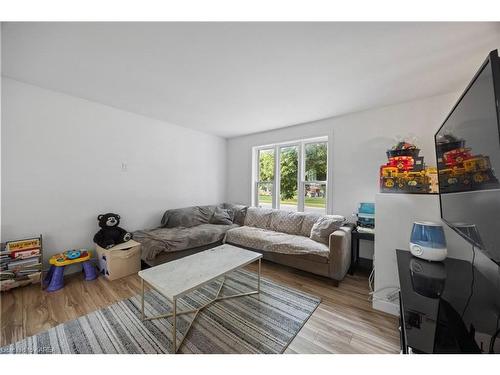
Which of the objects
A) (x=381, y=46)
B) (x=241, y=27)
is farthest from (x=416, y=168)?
(x=241, y=27)

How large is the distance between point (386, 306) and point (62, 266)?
11.6ft

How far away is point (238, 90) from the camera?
7.39ft

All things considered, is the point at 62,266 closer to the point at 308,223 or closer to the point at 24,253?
the point at 24,253

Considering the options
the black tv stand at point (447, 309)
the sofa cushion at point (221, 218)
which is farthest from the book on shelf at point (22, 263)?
the black tv stand at point (447, 309)

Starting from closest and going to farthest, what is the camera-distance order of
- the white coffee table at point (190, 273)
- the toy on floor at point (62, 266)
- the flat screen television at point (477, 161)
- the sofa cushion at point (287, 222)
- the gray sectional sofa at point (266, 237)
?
the flat screen television at point (477, 161) < the white coffee table at point (190, 273) < the toy on floor at point (62, 266) < the gray sectional sofa at point (266, 237) < the sofa cushion at point (287, 222)

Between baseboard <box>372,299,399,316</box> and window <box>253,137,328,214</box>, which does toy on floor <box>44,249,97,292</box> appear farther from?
baseboard <box>372,299,399,316</box>

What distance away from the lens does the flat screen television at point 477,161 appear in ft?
2.29

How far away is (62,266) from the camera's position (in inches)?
85.0

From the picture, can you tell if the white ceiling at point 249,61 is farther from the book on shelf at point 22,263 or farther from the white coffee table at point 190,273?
the book on shelf at point 22,263

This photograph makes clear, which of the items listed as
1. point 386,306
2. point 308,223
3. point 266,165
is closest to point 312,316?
point 386,306

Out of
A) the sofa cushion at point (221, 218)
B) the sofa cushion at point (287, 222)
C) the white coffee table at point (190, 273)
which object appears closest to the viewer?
the white coffee table at point (190, 273)

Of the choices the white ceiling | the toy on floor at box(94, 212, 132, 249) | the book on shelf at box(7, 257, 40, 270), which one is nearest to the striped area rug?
the toy on floor at box(94, 212, 132, 249)

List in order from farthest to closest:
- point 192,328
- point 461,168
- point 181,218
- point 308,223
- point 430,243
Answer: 1. point 181,218
2. point 308,223
3. point 192,328
4. point 430,243
5. point 461,168

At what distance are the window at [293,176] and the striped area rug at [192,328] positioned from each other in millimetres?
1907
